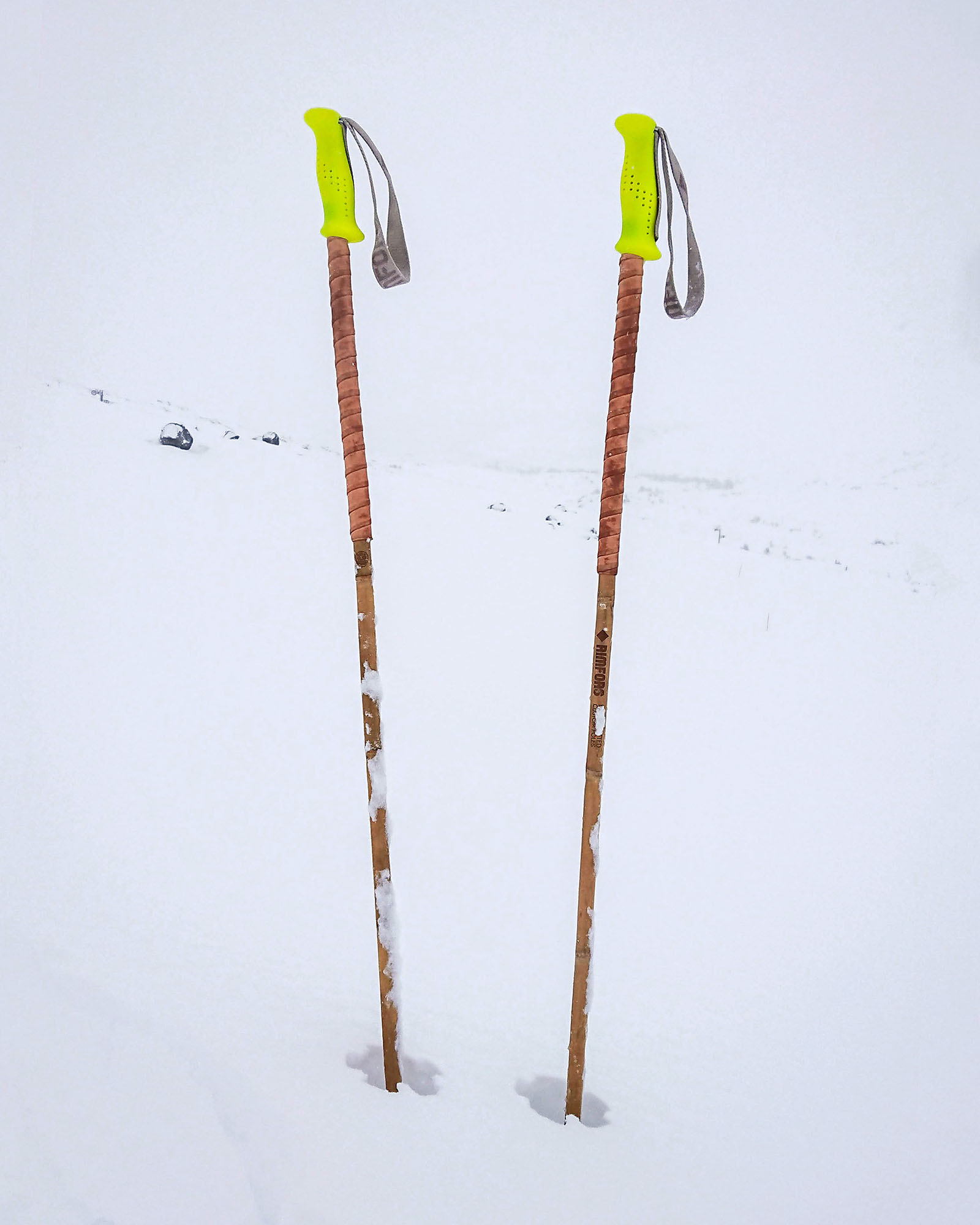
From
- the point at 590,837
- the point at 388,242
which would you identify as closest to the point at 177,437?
the point at 388,242

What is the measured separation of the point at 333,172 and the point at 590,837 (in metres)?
1.50

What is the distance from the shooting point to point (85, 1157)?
1343mm

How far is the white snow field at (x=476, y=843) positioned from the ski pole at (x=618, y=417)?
353 millimetres

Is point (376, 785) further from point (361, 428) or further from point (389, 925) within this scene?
point (361, 428)

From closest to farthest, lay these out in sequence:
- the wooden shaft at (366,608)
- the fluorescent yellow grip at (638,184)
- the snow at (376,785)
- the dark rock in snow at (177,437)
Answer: the fluorescent yellow grip at (638,184)
the wooden shaft at (366,608)
the snow at (376,785)
the dark rock in snow at (177,437)

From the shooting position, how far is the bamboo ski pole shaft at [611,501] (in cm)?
128

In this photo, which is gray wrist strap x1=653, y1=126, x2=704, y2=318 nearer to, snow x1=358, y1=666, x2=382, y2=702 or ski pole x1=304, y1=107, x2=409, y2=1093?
ski pole x1=304, y1=107, x2=409, y2=1093

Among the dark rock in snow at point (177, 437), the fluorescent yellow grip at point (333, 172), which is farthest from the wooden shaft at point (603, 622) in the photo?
the dark rock in snow at point (177, 437)

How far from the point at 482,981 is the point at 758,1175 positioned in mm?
756

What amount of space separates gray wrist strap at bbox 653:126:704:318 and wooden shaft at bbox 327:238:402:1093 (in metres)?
0.66

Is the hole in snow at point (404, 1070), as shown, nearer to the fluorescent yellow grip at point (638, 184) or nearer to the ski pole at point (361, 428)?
the ski pole at point (361, 428)

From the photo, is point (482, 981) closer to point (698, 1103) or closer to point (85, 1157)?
point (698, 1103)

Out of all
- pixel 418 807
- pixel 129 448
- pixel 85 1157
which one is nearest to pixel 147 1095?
pixel 85 1157

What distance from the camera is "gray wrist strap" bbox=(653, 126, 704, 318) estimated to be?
1.32 metres
